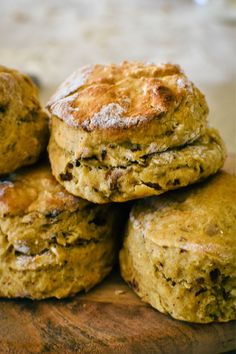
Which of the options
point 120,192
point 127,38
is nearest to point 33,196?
point 120,192

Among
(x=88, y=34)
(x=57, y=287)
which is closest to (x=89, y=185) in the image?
(x=57, y=287)

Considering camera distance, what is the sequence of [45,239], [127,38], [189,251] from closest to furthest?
[189,251]
[45,239]
[127,38]

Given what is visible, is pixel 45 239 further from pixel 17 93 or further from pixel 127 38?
pixel 127 38

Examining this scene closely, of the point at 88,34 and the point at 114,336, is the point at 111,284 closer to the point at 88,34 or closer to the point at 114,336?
the point at 114,336

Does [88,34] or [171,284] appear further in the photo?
[88,34]

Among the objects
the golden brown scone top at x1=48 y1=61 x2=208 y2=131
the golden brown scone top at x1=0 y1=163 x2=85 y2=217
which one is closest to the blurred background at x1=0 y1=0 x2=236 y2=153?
the golden brown scone top at x1=48 y1=61 x2=208 y2=131

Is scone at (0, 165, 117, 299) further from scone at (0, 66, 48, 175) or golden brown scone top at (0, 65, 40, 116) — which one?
golden brown scone top at (0, 65, 40, 116)
